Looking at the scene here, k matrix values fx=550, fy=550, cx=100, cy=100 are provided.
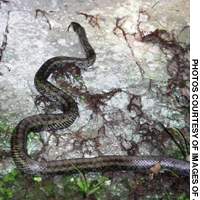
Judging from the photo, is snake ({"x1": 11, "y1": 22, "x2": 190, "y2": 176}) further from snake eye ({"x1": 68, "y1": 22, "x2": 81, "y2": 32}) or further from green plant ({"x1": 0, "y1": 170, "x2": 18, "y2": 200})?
snake eye ({"x1": 68, "y1": 22, "x2": 81, "y2": 32})

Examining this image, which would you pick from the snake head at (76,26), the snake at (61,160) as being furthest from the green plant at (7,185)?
the snake head at (76,26)

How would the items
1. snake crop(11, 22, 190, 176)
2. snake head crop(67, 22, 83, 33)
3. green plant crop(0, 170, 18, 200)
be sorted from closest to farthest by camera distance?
1. green plant crop(0, 170, 18, 200)
2. snake crop(11, 22, 190, 176)
3. snake head crop(67, 22, 83, 33)

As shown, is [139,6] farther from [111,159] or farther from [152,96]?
[111,159]

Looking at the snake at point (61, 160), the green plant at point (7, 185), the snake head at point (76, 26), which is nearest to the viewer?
the green plant at point (7, 185)

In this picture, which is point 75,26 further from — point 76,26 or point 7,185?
point 7,185

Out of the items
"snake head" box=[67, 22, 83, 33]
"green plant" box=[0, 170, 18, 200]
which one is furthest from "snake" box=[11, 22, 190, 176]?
"snake head" box=[67, 22, 83, 33]

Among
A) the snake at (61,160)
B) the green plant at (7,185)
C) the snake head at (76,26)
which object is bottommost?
the green plant at (7,185)

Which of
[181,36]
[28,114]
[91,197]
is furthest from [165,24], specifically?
[91,197]

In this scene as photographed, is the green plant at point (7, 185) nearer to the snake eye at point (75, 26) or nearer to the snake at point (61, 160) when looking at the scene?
the snake at point (61, 160)
